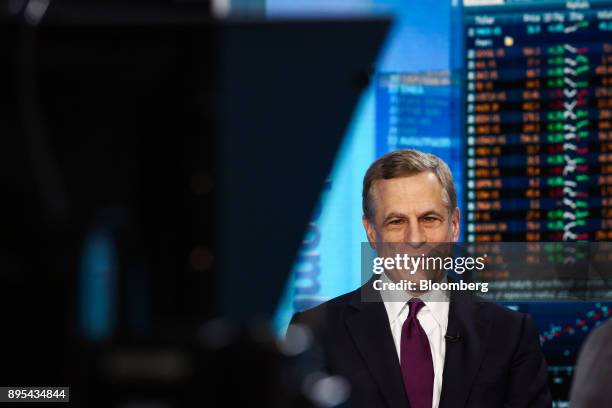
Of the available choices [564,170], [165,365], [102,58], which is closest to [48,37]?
[102,58]

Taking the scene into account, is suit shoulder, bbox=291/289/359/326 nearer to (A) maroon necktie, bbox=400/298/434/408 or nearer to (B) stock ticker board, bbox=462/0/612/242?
(A) maroon necktie, bbox=400/298/434/408

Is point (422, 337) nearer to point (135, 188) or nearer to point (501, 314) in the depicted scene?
point (501, 314)

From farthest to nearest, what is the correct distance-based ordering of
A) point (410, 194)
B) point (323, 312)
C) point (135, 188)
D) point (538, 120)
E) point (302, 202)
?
1. point (538, 120)
2. point (323, 312)
3. point (410, 194)
4. point (302, 202)
5. point (135, 188)

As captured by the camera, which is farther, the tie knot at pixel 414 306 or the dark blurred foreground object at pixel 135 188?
the tie knot at pixel 414 306

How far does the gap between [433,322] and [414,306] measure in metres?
0.05

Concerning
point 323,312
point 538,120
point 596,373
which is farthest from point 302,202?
point 538,120

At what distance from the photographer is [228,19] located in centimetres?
85

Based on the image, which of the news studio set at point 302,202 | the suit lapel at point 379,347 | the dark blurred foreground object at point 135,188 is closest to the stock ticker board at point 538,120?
the news studio set at point 302,202

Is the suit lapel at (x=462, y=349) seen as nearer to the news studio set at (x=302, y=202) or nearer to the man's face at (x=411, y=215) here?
the news studio set at (x=302, y=202)

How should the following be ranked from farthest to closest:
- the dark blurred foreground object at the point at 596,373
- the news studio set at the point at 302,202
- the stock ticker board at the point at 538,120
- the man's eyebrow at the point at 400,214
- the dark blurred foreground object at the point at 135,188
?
the stock ticker board at the point at 538,120 < the man's eyebrow at the point at 400,214 < the dark blurred foreground object at the point at 596,373 < the news studio set at the point at 302,202 < the dark blurred foreground object at the point at 135,188

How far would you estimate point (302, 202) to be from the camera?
1.29m

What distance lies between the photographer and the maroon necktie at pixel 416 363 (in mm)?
1398

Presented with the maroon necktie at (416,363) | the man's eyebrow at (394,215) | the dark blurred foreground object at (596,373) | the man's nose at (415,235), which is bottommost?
the maroon necktie at (416,363)

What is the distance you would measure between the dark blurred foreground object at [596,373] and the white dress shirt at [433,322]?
40 cm
